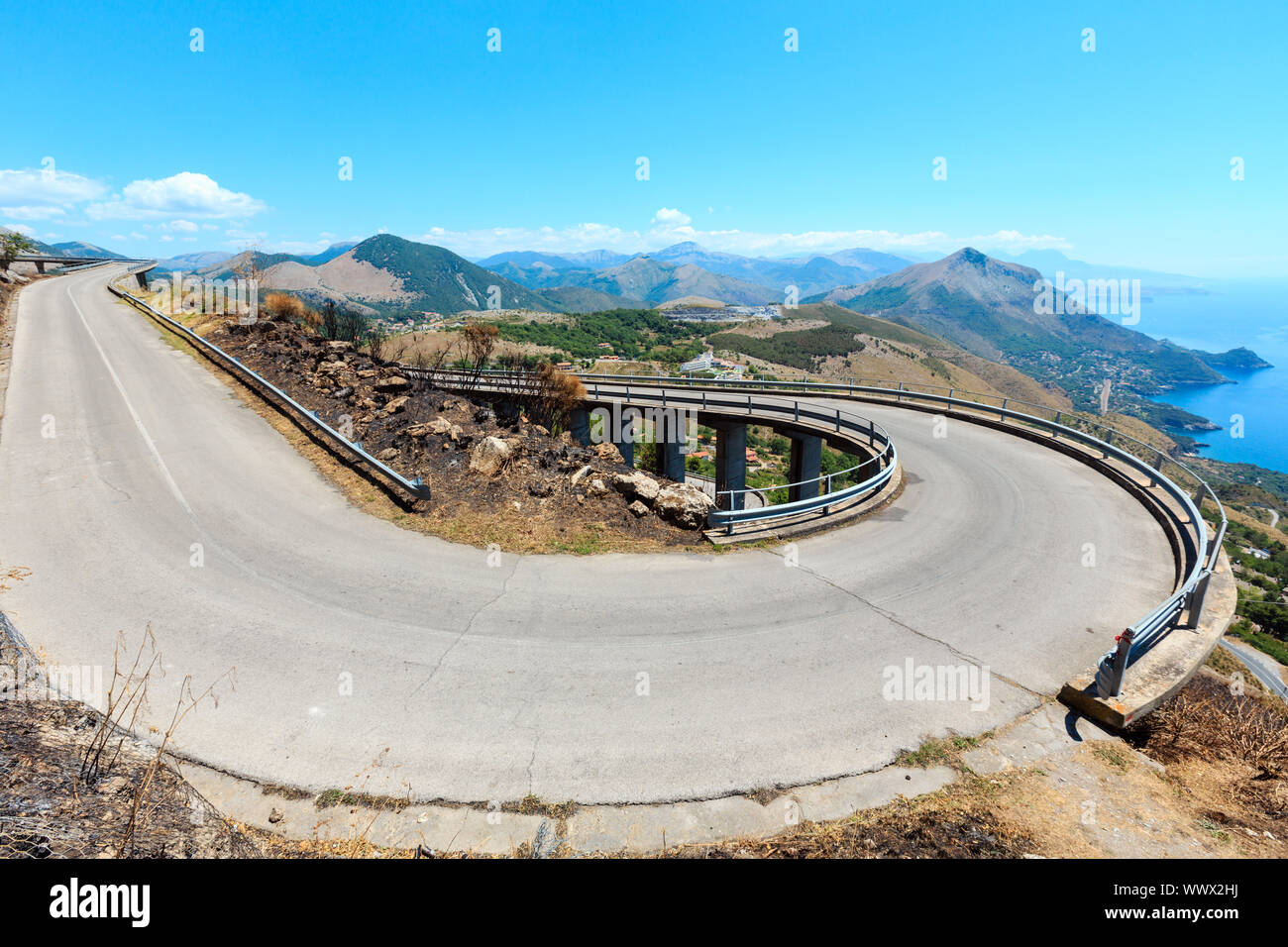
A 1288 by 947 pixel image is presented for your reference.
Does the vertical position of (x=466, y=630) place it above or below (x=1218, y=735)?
above

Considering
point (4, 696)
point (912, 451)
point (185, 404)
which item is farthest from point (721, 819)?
point (185, 404)

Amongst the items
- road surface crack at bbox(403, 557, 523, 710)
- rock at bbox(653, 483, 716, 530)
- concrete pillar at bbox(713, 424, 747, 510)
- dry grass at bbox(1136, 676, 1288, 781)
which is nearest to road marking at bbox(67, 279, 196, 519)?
road surface crack at bbox(403, 557, 523, 710)

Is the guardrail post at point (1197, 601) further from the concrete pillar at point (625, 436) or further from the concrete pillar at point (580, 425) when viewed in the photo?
the concrete pillar at point (580, 425)

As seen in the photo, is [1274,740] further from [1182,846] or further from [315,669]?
[315,669]

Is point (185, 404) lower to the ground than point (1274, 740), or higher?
higher

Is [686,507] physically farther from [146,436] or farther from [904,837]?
[146,436]

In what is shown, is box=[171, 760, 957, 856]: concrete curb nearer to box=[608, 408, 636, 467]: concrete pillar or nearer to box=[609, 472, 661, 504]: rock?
box=[609, 472, 661, 504]: rock

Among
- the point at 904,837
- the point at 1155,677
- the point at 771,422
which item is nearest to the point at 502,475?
the point at 904,837

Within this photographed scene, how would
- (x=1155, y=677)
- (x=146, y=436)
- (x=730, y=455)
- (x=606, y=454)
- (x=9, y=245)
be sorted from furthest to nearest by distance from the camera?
(x=9, y=245)
(x=730, y=455)
(x=606, y=454)
(x=146, y=436)
(x=1155, y=677)
